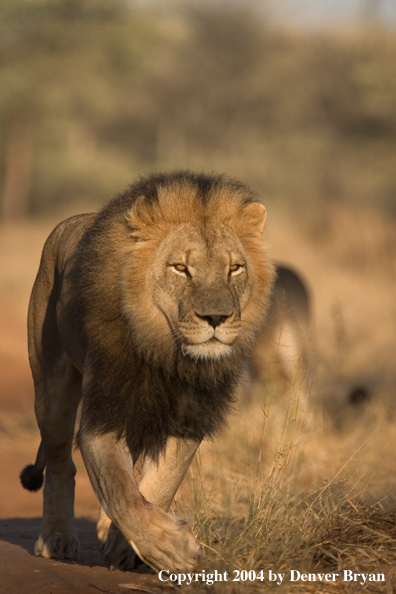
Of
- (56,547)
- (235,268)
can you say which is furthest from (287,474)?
(235,268)

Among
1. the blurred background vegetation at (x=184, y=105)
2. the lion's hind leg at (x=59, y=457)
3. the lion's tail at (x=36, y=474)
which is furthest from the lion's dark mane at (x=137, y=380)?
the blurred background vegetation at (x=184, y=105)

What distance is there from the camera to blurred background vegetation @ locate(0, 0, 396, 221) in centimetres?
2641

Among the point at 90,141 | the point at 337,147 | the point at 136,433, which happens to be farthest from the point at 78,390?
the point at 90,141

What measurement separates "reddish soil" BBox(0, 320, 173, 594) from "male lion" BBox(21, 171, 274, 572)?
217 mm

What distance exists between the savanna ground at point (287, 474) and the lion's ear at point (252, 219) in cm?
11

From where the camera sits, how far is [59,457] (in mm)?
4738

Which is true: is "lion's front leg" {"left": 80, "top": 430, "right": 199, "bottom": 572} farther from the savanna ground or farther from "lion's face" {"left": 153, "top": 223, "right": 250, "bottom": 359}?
"lion's face" {"left": 153, "top": 223, "right": 250, "bottom": 359}

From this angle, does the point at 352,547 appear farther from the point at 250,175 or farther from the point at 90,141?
the point at 90,141

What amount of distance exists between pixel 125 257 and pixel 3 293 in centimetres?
1178

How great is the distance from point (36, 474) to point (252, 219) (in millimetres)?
1887

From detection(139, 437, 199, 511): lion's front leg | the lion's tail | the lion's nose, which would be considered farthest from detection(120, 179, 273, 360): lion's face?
the lion's tail

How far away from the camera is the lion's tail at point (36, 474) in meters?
4.98

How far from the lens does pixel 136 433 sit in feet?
12.7

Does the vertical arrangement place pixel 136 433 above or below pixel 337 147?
below
